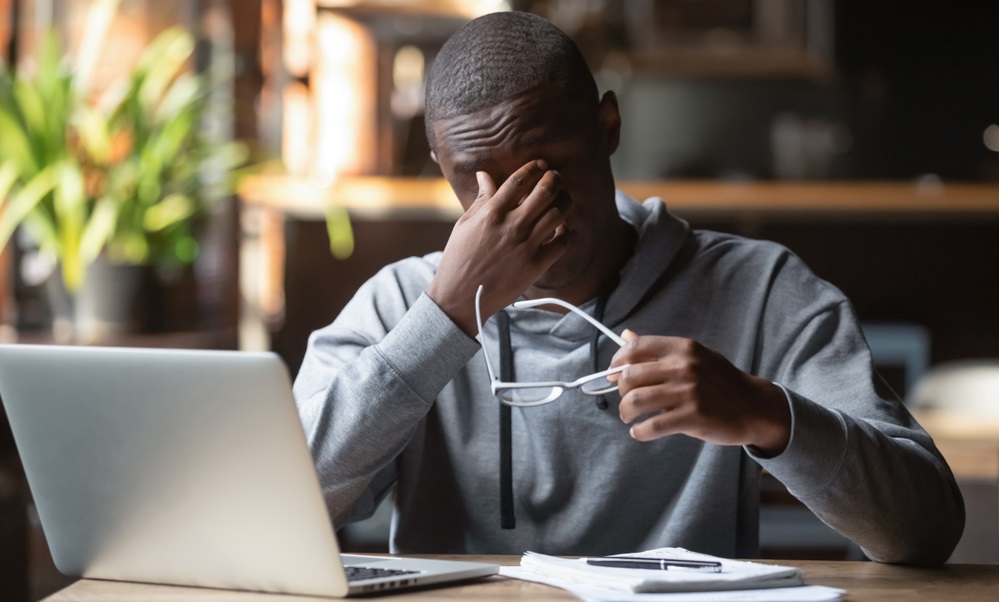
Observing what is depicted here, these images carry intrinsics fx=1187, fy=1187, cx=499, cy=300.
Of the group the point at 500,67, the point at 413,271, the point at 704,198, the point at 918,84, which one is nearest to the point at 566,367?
the point at 413,271

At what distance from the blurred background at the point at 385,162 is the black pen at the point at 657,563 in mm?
1017

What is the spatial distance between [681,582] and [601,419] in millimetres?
446

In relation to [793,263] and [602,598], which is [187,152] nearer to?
[793,263]

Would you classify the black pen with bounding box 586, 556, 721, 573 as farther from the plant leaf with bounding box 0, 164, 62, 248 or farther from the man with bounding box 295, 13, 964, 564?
the plant leaf with bounding box 0, 164, 62, 248

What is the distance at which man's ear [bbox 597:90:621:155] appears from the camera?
4.46 ft

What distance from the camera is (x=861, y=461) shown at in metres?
1.09

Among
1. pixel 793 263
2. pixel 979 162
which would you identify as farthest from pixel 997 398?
pixel 979 162

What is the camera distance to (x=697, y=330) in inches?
54.4

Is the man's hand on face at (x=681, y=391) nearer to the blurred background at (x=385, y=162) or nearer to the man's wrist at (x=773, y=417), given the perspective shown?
the man's wrist at (x=773, y=417)

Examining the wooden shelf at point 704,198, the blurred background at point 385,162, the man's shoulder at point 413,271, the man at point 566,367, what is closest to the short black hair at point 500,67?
the man at point 566,367

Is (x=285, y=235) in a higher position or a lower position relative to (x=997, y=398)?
higher

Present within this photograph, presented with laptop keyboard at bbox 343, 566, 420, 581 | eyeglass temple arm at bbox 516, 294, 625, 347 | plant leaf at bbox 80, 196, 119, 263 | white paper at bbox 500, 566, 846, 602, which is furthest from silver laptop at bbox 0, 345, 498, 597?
plant leaf at bbox 80, 196, 119, 263

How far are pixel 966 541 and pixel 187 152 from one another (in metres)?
1.94

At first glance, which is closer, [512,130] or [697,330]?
[512,130]
